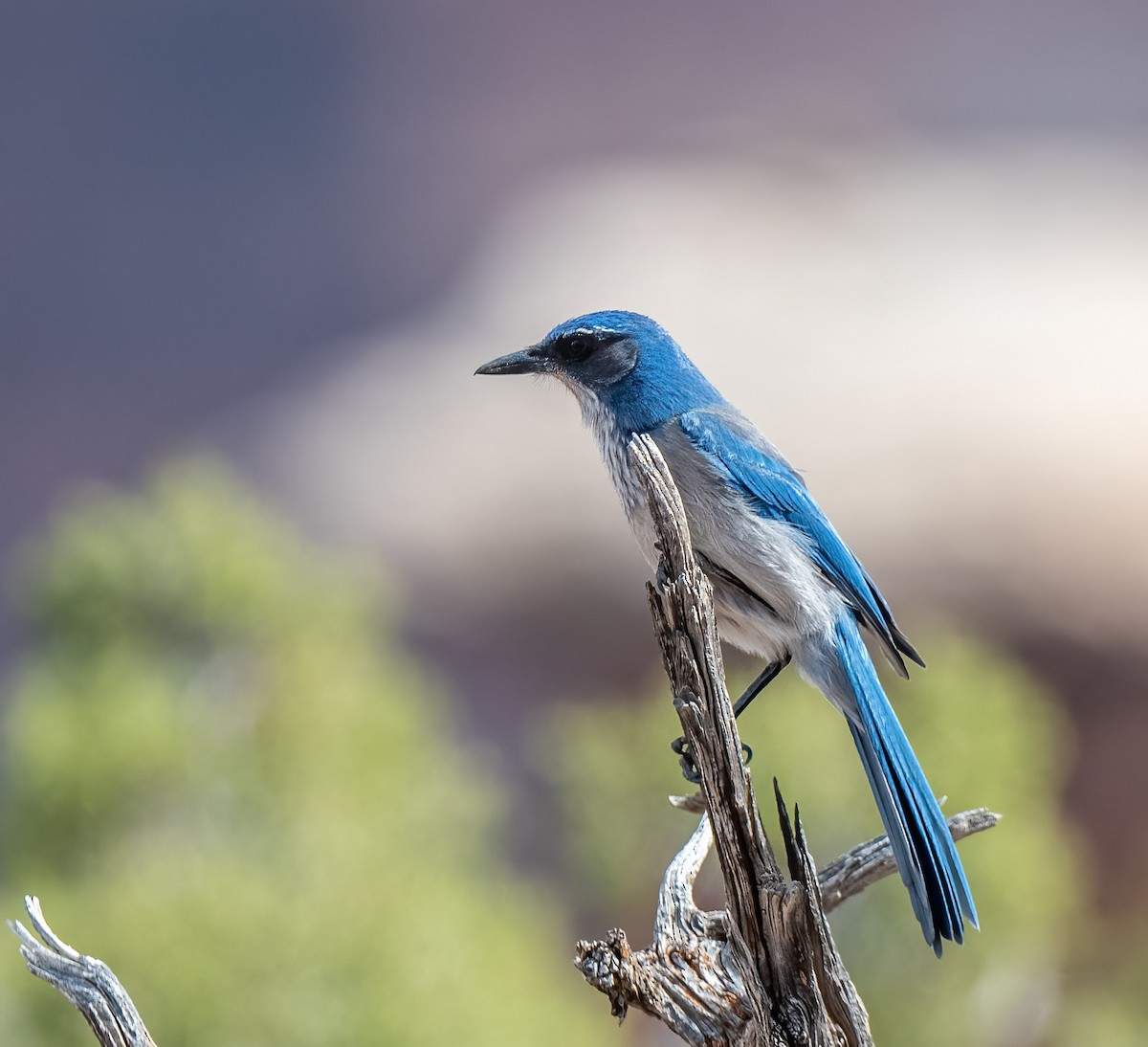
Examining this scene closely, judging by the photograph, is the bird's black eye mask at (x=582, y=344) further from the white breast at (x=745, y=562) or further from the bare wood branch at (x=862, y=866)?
the bare wood branch at (x=862, y=866)

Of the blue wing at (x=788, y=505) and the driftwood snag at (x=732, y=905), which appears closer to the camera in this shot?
the driftwood snag at (x=732, y=905)

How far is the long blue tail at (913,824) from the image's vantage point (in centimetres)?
199

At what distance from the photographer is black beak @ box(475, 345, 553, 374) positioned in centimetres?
256

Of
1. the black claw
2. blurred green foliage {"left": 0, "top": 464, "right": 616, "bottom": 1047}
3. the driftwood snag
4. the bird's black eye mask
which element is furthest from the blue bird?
blurred green foliage {"left": 0, "top": 464, "right": 616, "bottom": 1047}

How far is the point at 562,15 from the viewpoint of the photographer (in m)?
11.0

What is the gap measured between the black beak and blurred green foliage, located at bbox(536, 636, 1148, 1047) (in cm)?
280

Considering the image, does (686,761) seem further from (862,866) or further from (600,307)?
(600,307)

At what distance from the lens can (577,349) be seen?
8.54 feet

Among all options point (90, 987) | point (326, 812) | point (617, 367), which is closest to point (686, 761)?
point (617, 367)

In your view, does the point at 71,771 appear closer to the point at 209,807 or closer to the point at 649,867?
the point at 209,807

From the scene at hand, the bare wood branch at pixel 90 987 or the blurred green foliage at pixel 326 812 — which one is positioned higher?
the blurred green foliage at pixel 326 812

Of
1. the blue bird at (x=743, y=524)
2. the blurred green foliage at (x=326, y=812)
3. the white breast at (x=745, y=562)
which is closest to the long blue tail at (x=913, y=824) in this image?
the blue bird at (x=743, y=524)

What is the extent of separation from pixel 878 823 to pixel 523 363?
325 cm

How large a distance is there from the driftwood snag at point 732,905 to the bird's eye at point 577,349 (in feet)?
A: 2.30
